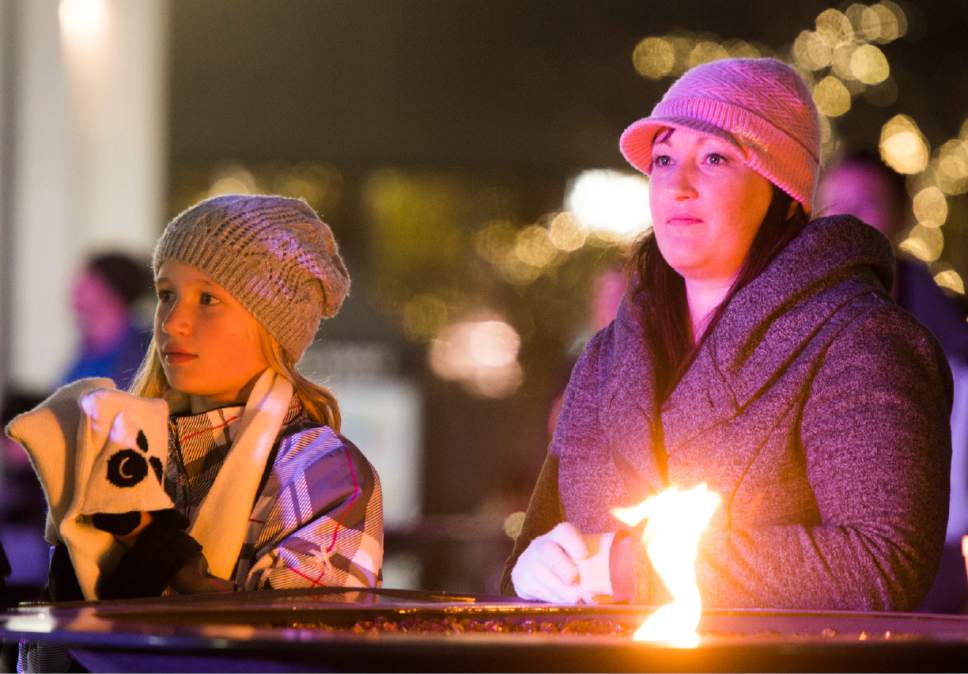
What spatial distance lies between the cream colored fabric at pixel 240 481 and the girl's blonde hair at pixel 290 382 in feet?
0.18

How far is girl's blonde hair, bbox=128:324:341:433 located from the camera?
212 centimetres

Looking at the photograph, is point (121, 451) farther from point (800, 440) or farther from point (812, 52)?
point (812, 52)

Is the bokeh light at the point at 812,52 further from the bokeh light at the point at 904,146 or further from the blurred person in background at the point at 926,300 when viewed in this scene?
the blurred person in background at the point at 926,300

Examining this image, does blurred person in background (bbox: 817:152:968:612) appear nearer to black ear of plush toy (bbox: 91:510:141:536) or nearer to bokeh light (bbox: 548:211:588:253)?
black ear of plush toy (bbox: 91:510:141:536)

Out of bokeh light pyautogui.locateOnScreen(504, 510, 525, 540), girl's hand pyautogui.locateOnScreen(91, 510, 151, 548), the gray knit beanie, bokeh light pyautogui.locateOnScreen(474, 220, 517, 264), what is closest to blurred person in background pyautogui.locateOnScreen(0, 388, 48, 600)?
bokeh light pyautogui.locateOnScreen(504, 510, 525, 540)

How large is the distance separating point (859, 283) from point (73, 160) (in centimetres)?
544

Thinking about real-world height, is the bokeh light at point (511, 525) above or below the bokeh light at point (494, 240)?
below

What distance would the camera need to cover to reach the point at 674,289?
2191 millimetres

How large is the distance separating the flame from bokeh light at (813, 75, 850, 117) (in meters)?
5.19

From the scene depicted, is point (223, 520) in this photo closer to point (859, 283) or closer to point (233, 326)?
point (233, 326)

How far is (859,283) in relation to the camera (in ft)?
6.46

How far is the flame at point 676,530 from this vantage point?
1.78 m

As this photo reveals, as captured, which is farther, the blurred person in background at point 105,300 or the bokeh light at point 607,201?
the bokeh light at point 607,201

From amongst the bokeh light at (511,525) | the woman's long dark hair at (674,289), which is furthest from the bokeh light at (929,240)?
the woman's long dark hair at (674,289)
